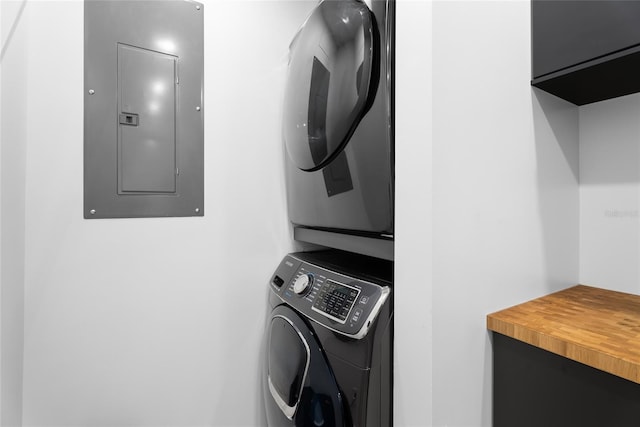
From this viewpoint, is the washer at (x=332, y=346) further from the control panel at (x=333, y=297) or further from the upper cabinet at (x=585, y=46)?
the upper cabinet at (x=585, y=46)

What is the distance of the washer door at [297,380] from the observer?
0.81 m

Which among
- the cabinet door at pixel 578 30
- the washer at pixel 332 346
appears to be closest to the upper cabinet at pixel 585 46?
the cabinet door at pixel 578 30

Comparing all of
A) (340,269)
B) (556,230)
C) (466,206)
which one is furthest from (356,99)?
(556,230)

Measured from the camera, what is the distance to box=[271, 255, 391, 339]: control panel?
0.74m

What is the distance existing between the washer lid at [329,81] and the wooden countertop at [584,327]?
2.06 ft

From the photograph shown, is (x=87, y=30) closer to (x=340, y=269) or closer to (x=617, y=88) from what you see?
(x=340, y=269)

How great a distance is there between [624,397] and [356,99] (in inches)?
31.9

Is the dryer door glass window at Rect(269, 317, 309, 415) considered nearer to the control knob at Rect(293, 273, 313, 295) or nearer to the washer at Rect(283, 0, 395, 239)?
the control knob at Rect(293, 273, 313, 295)

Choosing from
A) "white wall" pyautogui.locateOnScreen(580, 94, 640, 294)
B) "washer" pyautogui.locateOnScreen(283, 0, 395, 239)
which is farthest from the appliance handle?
"white wall" pyautogui.locateOnScreen(580, 94, 640, 294)

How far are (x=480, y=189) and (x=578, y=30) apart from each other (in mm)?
472

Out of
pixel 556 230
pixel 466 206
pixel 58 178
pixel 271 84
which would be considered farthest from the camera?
pixel 271 84

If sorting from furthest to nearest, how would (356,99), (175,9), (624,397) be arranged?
1. (175,9)
2. (356,99)
3. (624,397)

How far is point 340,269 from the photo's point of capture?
0.98m

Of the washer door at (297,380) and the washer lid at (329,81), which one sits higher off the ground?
the washer lid at (329,81)
